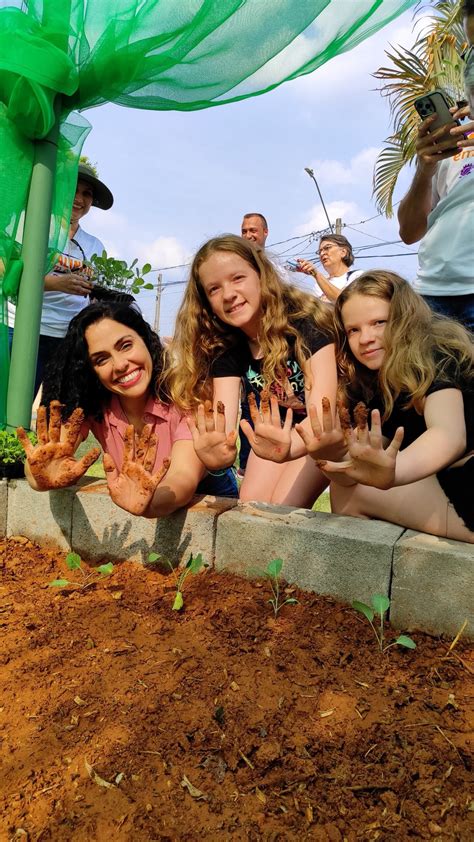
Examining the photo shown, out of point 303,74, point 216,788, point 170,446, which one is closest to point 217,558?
point 170,446

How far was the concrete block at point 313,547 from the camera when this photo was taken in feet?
5.63

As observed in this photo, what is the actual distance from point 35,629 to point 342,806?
3.33ft

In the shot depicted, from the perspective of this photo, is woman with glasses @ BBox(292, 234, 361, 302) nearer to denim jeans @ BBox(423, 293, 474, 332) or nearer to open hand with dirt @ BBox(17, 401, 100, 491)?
denim jeans @ BBox(423, 293, 474, 332)

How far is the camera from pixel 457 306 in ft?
8.77

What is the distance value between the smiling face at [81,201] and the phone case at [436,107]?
2076mm

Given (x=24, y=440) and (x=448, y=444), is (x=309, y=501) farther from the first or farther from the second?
(x=24, y=440)

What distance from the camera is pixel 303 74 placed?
2486 millimetres

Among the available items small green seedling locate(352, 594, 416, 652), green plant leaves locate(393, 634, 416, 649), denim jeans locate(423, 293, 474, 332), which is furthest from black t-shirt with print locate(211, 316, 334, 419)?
green plant leaves locate(393, 634, 416, 649)

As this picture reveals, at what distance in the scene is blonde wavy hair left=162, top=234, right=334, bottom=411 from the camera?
234 centimetres

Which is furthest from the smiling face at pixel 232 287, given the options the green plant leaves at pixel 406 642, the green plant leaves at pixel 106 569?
the green plant leaves at pixel 406 642

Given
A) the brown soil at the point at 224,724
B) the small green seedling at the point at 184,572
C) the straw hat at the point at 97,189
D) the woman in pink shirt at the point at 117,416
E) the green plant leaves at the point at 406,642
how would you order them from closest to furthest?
the brown soil at the point at 224,724, the green plant leaves at the point at 406,642, the small green seedling at the point at 184,572, the woman in pink shirt at the point at 117,416, the straw hat at the point at 97,189

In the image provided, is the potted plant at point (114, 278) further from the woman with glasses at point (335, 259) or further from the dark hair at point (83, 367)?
the woman with glasses at point (335, 259)

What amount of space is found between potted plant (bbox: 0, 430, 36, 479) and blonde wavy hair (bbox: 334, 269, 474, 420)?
4.73ft

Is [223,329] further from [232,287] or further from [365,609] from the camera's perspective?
[365,609]
